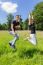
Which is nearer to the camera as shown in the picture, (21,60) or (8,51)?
(21,60)

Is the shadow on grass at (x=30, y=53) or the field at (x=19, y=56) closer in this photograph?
the field at (x=19, y=56)

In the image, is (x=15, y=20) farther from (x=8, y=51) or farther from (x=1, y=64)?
(x=1, y=64)

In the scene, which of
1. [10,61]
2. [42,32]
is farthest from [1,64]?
[42,32]

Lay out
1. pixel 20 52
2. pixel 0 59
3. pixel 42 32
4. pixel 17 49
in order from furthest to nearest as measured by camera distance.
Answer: pixel 42 32 → pixel 17 49 → pixel 20 52 → pixel 0 59

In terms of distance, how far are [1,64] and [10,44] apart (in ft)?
6.88

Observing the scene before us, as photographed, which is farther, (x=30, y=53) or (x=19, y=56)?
(x=30, y=53)

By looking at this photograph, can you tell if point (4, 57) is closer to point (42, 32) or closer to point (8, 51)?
point (8, 51)

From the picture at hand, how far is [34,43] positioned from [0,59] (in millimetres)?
2088


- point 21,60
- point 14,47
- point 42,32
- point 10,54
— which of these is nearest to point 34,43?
point 14,47

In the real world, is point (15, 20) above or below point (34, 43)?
above

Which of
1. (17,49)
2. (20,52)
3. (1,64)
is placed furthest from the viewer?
(17,49)

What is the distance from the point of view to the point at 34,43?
30.9 ft

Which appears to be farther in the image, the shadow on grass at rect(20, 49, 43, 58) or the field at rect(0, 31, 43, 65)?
the shadow on grass at rect(20, 49, 43, 58)

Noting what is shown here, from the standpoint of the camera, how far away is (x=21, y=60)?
753 cm
